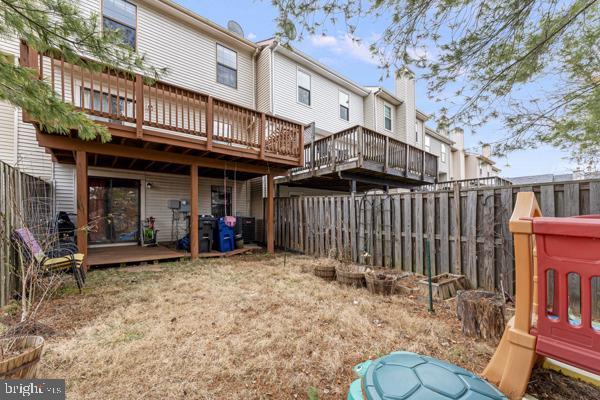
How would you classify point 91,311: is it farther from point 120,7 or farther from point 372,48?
point 120,7

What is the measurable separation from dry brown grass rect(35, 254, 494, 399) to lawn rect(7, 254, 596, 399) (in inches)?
0.4

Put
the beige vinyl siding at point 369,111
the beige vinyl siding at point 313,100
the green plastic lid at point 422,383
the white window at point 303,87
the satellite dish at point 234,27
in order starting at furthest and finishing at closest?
the beige vinyl siding at point 369,111, the white window at point 303,87, the satellite dish at point 234,27, the beige vinyl siding at point 313,100, the green plastic lid at point 422,383

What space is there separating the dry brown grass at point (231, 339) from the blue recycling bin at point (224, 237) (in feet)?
10.1

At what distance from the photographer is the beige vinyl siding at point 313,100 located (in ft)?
34.8

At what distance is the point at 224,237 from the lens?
760 centimetres

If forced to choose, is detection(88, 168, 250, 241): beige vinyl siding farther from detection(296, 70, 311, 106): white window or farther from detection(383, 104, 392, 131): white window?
detection(383, 104, 392, 131): white window

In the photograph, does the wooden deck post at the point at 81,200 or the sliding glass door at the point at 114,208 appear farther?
the sliding glass door at the point at 114,208

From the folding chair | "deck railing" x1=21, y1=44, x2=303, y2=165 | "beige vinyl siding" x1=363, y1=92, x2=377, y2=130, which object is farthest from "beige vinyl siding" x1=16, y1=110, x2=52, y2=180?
"beige vinyl siding" x1=363, y1=92, x2=377, y2=130

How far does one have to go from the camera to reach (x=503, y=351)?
187cm

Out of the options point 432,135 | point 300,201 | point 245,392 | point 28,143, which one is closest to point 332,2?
point 245,392

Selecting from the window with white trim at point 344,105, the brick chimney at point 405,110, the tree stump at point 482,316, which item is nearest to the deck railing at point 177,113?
the tree stump at point 482,316

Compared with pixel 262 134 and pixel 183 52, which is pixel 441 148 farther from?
pixel 183 52

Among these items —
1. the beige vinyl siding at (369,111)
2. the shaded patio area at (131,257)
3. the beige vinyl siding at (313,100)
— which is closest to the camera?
the shaded patio area at (131,257)

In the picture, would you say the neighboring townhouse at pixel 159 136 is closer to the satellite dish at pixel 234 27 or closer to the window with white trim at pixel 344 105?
the satellite dish at pixel 234 27
